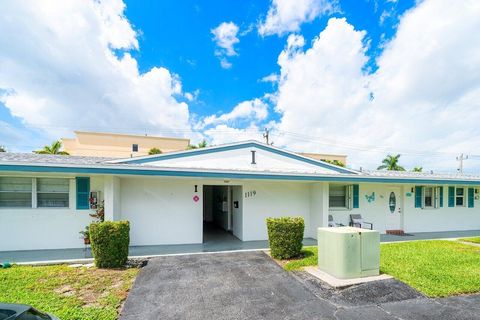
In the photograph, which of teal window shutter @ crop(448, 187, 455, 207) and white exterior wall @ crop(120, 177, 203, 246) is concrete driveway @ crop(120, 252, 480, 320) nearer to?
white exterior wall @ crop(120, 177, 203, 246)

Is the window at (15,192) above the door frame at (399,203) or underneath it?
above

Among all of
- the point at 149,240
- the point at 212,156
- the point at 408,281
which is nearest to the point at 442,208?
the point at 408,281


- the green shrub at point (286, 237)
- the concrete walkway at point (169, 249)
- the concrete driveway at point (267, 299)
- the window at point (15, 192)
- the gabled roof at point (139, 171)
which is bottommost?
the concrete walkway at point (169, 249)

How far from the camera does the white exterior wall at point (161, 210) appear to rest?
8.63m

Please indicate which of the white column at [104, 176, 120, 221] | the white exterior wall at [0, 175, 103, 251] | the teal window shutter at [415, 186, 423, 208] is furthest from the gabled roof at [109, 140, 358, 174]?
the teal window shutter at [415, 186, 423, 208]

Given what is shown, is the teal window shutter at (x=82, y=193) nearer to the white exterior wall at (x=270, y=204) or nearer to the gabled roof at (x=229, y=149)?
the gabled roof at (x=229, y=149)

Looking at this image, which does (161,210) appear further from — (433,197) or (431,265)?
(433,197)

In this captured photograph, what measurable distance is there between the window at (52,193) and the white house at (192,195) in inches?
1.1

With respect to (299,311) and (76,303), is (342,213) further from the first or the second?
(76,303)

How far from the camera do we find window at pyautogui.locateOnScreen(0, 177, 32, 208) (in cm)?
788

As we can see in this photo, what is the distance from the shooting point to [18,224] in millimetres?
7891

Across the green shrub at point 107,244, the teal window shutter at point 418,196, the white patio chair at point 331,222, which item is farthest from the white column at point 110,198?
the teal window shutter at point 418,196

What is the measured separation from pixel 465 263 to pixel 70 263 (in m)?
10.8

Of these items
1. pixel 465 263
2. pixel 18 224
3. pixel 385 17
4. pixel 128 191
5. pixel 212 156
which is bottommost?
pixel 465 263
